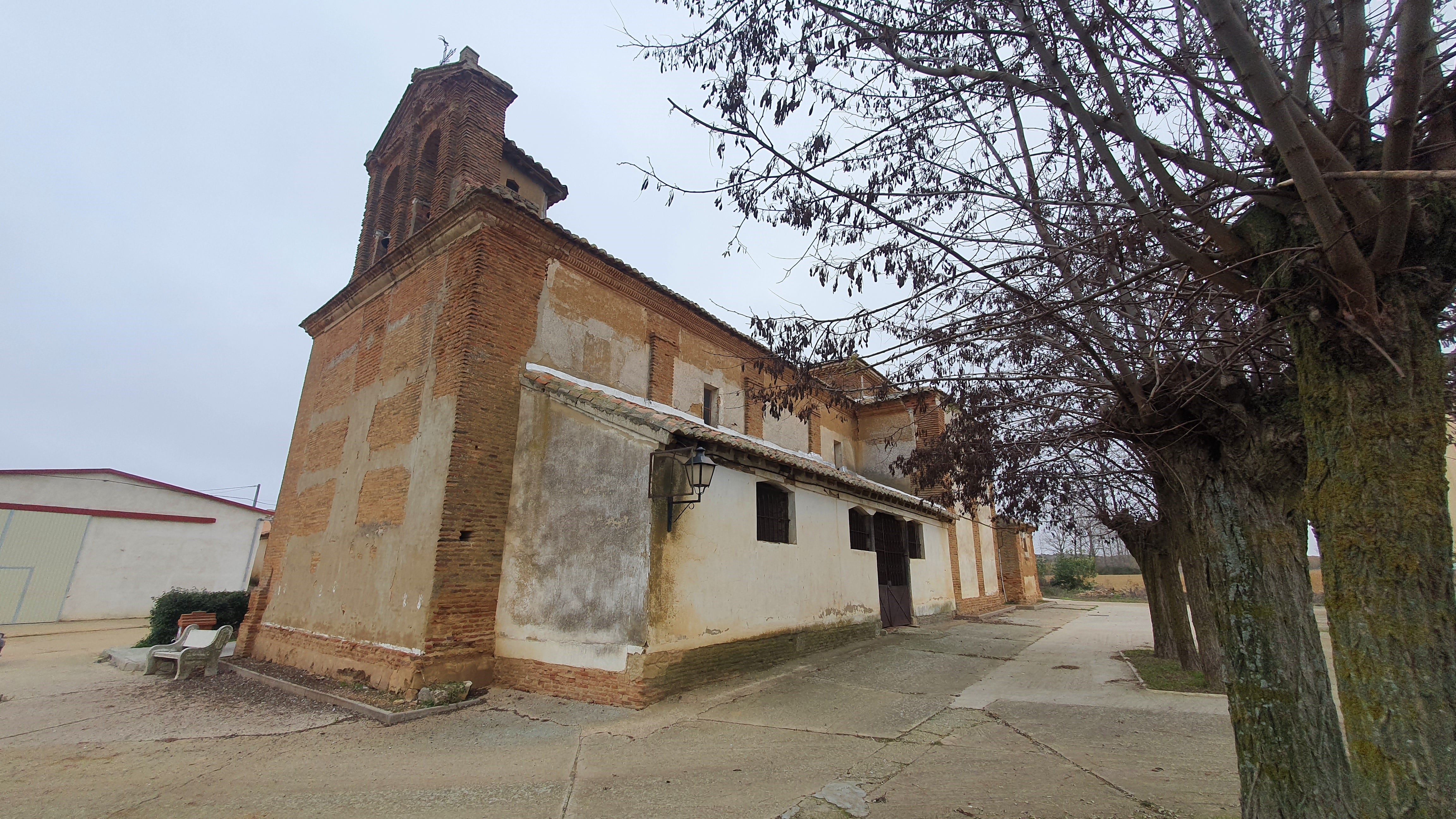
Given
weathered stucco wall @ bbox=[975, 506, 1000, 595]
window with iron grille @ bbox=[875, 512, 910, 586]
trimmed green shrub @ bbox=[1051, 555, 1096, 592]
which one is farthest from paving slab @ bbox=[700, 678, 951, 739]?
trimmed green shrub @ bbox=[1051, 555, 1096, 592]

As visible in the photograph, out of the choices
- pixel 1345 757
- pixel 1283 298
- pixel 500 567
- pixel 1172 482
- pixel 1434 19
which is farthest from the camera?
pixel 500 567

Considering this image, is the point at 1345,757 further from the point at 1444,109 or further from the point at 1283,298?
the point at 1444,109

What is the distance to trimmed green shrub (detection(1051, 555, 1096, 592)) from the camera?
36.2 m

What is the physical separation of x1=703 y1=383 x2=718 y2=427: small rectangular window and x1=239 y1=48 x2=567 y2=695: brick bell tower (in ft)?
14.3

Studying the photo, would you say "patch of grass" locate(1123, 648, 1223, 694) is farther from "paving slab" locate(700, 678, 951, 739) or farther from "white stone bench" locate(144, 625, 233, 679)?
"white stone bench" locate(144, 625, 233, 679)

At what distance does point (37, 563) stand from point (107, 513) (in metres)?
1.92

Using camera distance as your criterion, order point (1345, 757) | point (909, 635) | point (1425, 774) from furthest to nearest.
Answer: point (909, 635) → point (1345, 757) → point (1425, 774)

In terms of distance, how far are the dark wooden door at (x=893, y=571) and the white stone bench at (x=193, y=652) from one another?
11.4 meters

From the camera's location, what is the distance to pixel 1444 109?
2.75m

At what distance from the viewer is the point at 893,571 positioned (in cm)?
1420

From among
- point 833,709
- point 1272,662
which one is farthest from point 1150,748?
point 833,709

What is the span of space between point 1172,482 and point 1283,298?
14.4ft

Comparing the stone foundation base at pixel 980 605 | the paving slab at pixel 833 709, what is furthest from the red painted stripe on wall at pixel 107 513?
the stone foundation base at pixel 980 605

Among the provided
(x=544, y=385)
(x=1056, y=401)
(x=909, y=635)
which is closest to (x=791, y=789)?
(x=1056, y=401)
